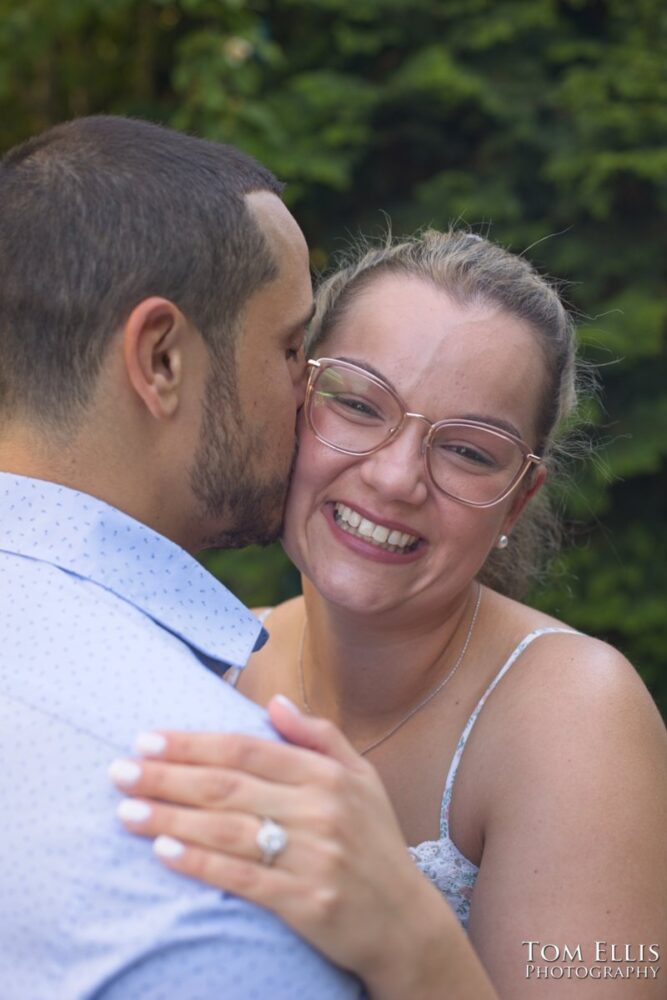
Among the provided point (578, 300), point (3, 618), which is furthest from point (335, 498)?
point (578, 300)

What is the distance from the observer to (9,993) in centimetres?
158

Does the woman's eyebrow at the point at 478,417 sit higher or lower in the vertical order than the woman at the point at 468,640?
higher

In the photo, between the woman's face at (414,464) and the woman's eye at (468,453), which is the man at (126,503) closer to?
the woman's face at (414,464)

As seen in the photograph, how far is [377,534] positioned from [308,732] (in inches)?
39.6

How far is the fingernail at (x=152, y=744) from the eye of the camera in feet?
4.95

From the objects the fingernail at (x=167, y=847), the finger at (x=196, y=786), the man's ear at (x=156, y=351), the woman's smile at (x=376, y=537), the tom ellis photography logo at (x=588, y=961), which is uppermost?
the man's ear at (x=156, y=351)

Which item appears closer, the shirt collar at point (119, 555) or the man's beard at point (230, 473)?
the shirt collar at point (119, 555)

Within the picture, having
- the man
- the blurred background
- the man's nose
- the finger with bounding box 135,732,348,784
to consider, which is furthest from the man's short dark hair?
the blurred background

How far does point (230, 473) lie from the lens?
214 cm

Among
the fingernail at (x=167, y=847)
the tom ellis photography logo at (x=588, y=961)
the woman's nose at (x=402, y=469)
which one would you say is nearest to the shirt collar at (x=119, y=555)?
the fingernail at (x=167, y=847)

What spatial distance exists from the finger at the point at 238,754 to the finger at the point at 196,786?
0.01 meters

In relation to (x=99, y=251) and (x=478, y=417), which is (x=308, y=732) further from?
(x=478, y=417)

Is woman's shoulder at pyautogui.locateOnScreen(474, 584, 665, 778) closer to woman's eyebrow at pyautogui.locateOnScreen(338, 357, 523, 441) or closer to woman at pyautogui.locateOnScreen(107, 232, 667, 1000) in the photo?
woman at pyautogui.locateOnScreen(107, 232, 667, 1000)

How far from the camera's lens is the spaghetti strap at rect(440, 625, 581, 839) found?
2.62m
